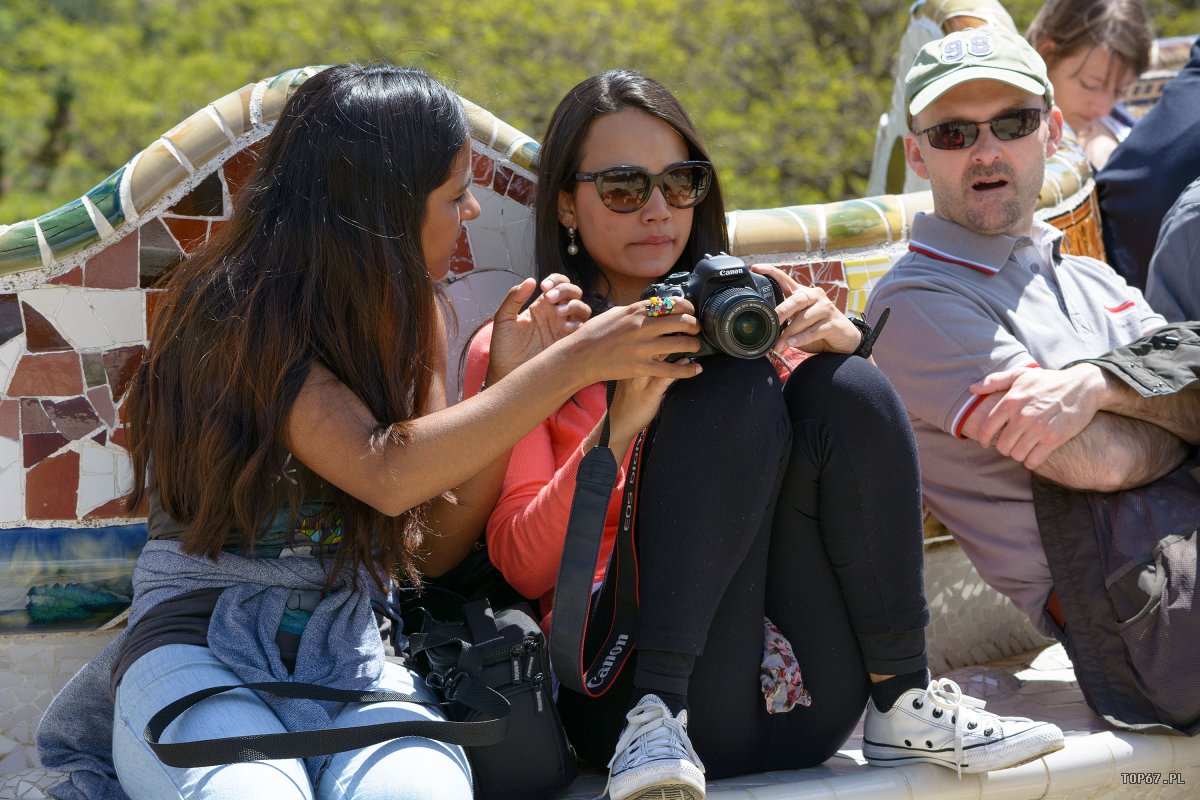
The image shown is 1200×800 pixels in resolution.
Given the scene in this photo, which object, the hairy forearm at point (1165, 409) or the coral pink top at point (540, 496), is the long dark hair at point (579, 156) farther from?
the hairy forearm at point (1165, 409)

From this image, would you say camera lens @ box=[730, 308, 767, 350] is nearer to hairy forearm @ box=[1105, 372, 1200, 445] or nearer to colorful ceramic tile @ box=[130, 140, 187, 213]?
hairy forearm @ box=[1105, 372, 1200, 445]

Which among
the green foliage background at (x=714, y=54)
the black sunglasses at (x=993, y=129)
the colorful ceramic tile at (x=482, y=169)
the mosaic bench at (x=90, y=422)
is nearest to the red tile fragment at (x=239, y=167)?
the mosaic bench at (x=90, y=422)

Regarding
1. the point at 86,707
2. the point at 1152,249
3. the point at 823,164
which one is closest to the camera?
the point at 86,707

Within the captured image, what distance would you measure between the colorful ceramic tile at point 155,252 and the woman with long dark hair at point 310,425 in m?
0.32

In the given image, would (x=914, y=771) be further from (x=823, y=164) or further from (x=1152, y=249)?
(x=823, y=164)

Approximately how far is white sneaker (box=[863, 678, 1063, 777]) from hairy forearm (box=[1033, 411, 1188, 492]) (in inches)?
22.7

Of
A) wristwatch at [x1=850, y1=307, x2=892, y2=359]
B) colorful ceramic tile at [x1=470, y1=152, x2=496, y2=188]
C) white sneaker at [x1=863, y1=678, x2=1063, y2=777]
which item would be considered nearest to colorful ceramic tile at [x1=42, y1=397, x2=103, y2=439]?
colorful ceramic tile at [x1=470, y1=152, x2=496, y2=188]

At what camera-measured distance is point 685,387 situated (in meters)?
2.35

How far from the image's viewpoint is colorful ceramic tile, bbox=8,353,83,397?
8.65 feet

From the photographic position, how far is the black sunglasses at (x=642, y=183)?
284 cm

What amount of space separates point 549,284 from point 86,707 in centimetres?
118

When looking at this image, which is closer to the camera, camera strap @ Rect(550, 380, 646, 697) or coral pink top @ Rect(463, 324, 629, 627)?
camera strap @ Rect(550, 380, 646, 697)

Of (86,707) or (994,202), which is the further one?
(994,202)

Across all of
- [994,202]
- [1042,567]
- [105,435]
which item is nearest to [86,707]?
[105,435]
